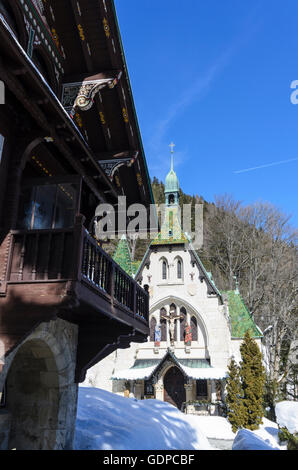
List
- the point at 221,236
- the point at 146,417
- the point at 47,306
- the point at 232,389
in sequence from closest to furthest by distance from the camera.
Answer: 1. the point at 47,306
2. the point at 146,417
3. the point at 232,389
4. the point at 221,236

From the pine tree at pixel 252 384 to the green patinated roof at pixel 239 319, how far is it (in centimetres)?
581

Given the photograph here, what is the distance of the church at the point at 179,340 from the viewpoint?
25781 mm

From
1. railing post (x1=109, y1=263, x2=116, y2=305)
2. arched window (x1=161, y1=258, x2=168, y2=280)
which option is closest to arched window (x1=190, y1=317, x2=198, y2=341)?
arched window (x1=161, y1=258, x2=168, y2=280)

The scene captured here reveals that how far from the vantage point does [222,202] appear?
4638cm

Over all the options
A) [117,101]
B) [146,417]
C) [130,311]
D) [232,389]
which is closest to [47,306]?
[130,311]

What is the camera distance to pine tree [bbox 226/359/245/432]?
21109 millimetres

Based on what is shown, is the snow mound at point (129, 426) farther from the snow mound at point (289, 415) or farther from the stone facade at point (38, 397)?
the snow mound at point (289, 415)

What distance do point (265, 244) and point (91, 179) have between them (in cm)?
3413

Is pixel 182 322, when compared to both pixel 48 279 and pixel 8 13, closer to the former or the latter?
pixel 48 279

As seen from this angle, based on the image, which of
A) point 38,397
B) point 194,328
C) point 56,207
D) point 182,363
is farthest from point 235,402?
point 56,207

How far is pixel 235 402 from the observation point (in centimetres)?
2192

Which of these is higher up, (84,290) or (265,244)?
(265,244)

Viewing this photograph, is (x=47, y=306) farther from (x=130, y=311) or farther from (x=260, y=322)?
(x=260, y=322)

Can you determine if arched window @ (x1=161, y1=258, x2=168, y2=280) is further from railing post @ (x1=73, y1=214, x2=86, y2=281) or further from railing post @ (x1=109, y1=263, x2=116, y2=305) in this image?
railing post @ (x1=73, y1=214, x2=86, y2=281)
